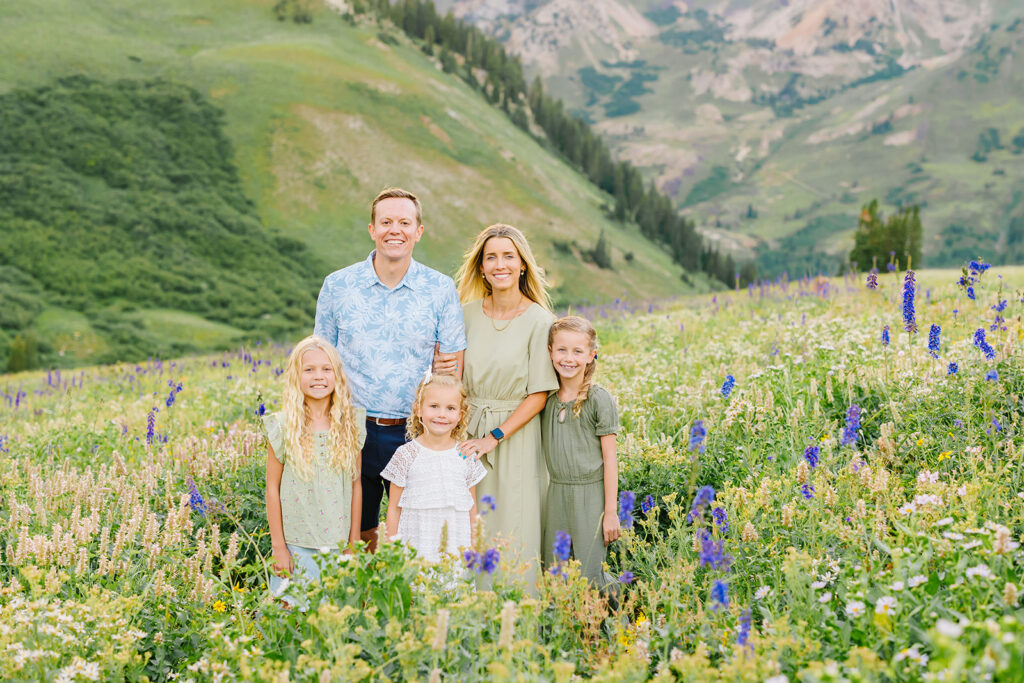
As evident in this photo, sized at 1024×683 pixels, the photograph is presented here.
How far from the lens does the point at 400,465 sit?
5.15 metres

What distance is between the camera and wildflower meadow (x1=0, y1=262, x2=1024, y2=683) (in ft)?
10.6

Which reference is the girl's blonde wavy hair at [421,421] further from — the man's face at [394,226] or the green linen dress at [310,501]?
the man's face at [394,226]

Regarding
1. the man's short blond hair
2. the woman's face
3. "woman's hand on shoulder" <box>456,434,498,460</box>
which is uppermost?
the man's short blond hair

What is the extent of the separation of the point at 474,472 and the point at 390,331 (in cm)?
122

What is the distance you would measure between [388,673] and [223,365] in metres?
14.0

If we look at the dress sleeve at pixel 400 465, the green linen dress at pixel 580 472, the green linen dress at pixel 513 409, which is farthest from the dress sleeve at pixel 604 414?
the dress sleeve at pixel 400 465

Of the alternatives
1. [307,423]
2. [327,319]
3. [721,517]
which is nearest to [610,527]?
[721,517]

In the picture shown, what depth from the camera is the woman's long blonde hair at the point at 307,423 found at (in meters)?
4.97

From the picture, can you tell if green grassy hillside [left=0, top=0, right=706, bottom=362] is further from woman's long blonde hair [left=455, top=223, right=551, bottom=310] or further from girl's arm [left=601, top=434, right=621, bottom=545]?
girl's arm [left=601, top=434, right=621, bottom=545]

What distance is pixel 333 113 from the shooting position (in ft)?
258

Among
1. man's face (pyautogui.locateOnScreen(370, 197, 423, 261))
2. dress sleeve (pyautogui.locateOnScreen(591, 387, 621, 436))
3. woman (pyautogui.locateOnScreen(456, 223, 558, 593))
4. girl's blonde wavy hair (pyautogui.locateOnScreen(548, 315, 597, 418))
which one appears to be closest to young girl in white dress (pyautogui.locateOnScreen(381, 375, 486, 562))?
woman (pyautogui.locateOnScreen(456, 223, 558, 593))

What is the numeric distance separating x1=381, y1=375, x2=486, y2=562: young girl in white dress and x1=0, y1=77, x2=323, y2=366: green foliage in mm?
47866

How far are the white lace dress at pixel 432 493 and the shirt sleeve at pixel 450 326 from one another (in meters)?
0.78

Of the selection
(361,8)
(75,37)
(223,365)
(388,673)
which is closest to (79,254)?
(75,37)
